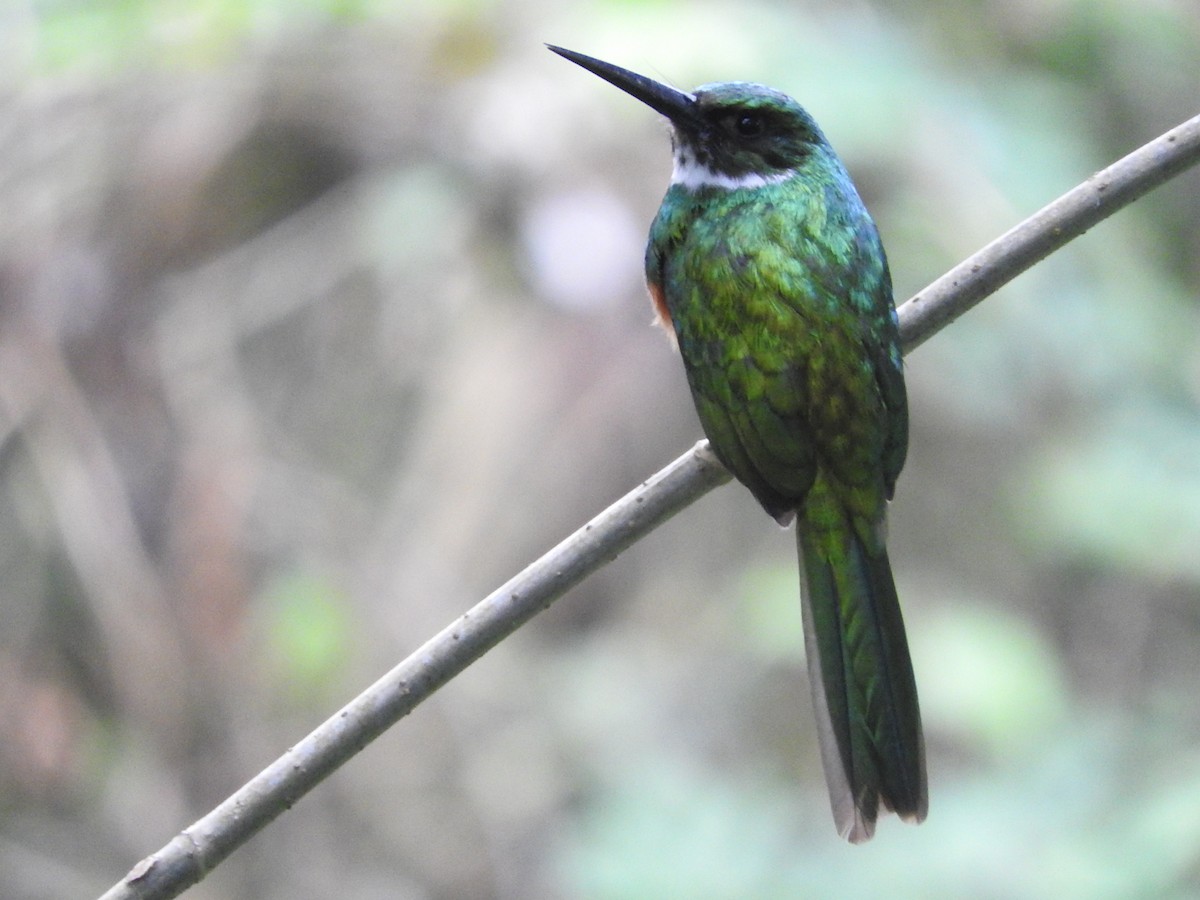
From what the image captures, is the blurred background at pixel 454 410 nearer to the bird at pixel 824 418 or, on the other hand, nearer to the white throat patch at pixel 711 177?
the white throat patch at pixel 711 177

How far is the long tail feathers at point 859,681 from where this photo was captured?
1823mm

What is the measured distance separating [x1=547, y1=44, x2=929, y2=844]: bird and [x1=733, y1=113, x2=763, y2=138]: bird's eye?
7.7 inches

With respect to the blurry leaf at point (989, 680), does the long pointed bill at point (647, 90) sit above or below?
above

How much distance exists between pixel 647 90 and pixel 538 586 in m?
0.92

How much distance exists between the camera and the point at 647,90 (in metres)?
2.21

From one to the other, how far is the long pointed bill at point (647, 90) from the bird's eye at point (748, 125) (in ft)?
0.25

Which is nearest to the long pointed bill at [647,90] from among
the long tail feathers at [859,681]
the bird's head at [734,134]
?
the bird's head at [734,134]

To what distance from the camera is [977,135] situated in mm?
3523

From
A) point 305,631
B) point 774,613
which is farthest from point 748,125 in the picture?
point 305,631

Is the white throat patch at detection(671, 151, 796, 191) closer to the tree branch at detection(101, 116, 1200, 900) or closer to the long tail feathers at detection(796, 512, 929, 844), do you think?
the tree branch at detection(101, 116, 1200, 900)

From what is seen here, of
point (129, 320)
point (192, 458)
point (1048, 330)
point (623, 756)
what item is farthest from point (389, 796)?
point (1048, 330)

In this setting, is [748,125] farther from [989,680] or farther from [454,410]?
[454,410]

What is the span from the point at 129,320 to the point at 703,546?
1813mm

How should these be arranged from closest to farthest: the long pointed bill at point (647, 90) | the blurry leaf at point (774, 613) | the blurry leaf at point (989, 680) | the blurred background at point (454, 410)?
the long pointed bill at point (647, 90), the blurry leaf at point (989, 680), the blurry leaf at point (774, 613), the blurred background at point (454, 410)
